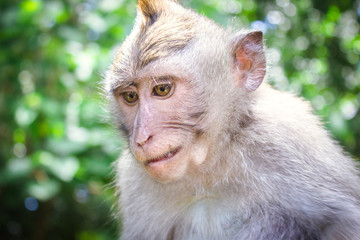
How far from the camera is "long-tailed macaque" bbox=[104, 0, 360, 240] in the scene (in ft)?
8.48

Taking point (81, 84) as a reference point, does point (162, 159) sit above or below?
below

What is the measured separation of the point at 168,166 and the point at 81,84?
2907mm

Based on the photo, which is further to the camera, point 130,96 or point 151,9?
point 151,9

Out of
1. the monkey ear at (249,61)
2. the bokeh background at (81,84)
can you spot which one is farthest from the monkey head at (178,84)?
the bokeh background at (81,84)

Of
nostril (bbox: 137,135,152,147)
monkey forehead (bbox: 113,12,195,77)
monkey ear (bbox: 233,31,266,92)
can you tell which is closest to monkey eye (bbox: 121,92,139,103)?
monkey forehead (bbox: 113,12,195,77)

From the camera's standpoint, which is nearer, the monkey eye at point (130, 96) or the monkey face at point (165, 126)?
the monkey face at point (165, 126)

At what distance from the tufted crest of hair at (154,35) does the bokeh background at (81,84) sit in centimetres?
60

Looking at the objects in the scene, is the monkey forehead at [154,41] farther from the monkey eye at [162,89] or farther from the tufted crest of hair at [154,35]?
the monkey eye at [162,89]

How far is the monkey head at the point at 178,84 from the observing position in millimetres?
2588

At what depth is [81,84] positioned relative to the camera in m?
5.15

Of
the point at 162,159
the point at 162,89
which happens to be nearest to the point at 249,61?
the point at 162,89

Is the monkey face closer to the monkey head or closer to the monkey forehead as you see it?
the monkey head

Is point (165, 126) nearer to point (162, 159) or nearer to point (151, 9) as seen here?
point (162, 159)

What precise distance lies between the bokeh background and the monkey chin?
984 millimetres
